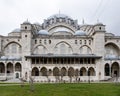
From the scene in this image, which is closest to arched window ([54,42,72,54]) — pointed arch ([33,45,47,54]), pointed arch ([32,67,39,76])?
pointed arch ([33,45,47,54])

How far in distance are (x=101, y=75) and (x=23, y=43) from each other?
2209 cm

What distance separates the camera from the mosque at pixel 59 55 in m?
78.2

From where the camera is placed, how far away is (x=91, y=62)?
263ft

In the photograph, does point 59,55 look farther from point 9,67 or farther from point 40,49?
point 9,67

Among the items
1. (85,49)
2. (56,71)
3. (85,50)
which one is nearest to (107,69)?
(85,50)

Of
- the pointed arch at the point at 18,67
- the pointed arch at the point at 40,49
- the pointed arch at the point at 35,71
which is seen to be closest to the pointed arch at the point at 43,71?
the pointed arch at the point at 35,71

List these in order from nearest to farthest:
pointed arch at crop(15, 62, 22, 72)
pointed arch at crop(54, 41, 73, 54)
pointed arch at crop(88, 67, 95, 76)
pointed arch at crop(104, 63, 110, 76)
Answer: pointed arch at crop(88, 67, 95, 76) < pointed arch at crop(15, 62, 22, 72) < pointed arch at crop(104, 63, 110, 76) < pointed arch at crop(54, 41, 73, 54)

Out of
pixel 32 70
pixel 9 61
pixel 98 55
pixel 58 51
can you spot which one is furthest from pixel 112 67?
pixel 9 61

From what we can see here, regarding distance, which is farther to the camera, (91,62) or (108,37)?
(108,37)

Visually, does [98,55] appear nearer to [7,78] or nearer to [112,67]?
[112,67]

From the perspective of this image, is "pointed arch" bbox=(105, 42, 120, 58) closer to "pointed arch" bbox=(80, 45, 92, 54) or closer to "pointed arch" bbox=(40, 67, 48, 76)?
"pointed arch" bbox=(80, 45, 92, 54)

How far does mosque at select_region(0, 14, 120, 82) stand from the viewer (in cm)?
7825

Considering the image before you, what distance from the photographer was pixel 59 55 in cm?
8081

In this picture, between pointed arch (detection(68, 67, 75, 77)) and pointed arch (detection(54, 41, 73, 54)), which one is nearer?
pointed arch (detection(68, 67, 75, 77))
